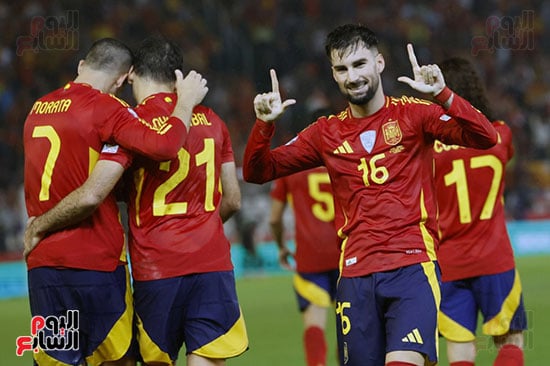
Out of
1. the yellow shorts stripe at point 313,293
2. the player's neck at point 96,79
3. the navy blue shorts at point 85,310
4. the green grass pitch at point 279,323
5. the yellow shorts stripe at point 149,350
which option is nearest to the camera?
the navy blue shorts at point 85,310

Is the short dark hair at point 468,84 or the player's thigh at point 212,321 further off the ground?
the short dark hair at point 468,84

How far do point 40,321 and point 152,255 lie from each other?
2.27ft

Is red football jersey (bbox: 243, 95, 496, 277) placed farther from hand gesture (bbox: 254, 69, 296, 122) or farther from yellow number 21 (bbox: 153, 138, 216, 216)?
yellow number 21 (bbox: 153, 138, 216, 216)

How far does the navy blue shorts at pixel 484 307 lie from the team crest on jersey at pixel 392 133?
1613mm

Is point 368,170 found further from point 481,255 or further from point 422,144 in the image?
point 481,255

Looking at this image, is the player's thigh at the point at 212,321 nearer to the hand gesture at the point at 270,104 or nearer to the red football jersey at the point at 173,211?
the red football jersey at the point at 173,211

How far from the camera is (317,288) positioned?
8016 mm

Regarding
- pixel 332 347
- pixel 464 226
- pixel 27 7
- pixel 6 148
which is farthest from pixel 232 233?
pixel 464 226

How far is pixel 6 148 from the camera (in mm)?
18000

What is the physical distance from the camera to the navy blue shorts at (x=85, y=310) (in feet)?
17.6

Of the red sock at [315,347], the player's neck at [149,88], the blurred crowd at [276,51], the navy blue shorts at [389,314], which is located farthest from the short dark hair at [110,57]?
the blurred crowd at [276,51]

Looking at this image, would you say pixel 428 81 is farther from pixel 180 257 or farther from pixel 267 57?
pixel 267 57

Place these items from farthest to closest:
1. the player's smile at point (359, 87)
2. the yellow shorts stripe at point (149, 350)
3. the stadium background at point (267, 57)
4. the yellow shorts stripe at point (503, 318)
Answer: the stadium background at point (267, 57) < the yellow shorts stripe at point (503, 318) < the yellow shorts stripe at point (149, 350) < the player's smile at point (359, 87)

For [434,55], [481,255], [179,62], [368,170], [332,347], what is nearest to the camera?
[368,170]
